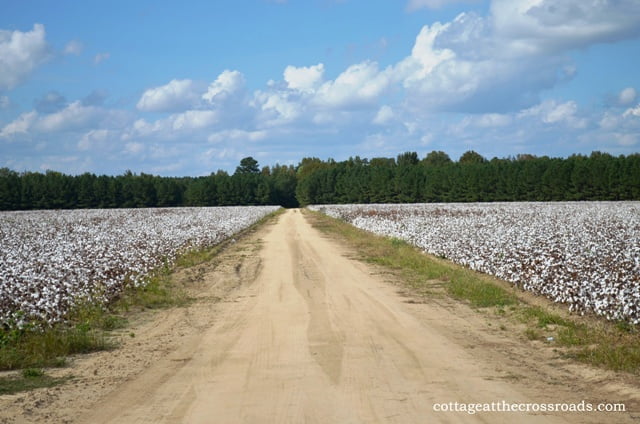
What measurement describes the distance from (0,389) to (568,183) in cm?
9101

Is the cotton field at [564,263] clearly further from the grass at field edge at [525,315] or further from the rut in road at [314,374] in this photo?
the rut in road at [314,374]

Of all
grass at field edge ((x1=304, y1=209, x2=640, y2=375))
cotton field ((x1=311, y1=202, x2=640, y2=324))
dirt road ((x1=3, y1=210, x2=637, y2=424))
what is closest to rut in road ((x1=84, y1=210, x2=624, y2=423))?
dirt road ((x1=3, y1=210, x2=637, y2=424))

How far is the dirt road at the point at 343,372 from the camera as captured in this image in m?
6.96

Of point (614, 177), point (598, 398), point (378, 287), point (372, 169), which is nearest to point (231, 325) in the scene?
point (378, 287)

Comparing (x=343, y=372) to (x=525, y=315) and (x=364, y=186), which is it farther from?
(x=364, y=186)

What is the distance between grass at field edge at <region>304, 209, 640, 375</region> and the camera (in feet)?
31.0

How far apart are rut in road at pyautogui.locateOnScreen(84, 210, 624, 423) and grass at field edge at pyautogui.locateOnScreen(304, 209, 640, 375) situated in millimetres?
1800

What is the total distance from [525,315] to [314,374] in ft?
20.4

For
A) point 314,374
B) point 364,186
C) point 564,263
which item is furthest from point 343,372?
point 364,186

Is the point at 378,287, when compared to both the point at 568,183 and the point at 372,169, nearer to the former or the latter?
the point at 568,183

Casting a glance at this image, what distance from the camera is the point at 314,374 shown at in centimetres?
854

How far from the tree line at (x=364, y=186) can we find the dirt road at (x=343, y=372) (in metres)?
81.5

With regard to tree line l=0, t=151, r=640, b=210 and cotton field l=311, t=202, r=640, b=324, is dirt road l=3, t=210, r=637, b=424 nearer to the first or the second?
Result: cotton field l=311, t=202, r=640, b=324

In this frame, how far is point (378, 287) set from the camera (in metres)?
17.2
